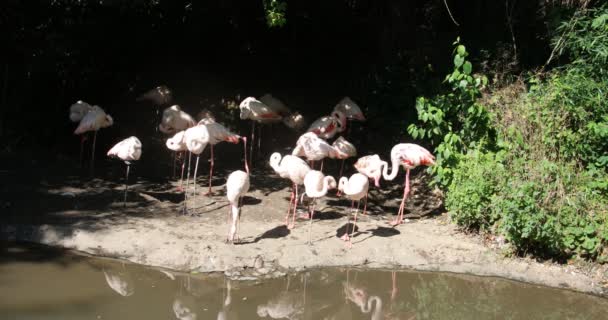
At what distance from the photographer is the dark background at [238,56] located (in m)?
9.62

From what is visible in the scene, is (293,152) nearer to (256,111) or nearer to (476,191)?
(256,111)

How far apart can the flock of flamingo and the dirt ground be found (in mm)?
190

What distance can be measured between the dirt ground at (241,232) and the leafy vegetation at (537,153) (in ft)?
0.99

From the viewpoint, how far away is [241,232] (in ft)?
23.3

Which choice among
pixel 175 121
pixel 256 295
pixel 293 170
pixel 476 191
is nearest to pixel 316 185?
pixel 293 170

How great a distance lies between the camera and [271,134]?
34.4 ft

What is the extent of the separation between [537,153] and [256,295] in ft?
11.9

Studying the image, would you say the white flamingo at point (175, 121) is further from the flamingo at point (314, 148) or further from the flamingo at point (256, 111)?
the flamingo at point (314, 148)

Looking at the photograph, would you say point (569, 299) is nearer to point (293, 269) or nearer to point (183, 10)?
point (293, 269)

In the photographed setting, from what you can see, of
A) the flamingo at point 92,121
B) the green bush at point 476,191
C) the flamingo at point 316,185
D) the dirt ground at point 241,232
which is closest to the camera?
the dirt ground at point 241,232

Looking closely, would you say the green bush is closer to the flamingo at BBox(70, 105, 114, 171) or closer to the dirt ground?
the dirt ground

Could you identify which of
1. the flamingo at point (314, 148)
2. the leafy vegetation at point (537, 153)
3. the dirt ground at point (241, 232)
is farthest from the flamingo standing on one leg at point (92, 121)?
the leafy vegetation at point (537, 153)

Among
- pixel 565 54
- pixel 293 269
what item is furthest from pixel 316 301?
pixel 565 54

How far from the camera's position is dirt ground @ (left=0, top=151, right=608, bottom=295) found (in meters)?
6.50
